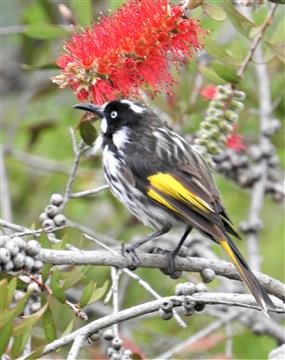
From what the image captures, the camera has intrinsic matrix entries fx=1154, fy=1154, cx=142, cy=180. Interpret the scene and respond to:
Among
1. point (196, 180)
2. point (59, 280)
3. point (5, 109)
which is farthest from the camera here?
point (5, 109)

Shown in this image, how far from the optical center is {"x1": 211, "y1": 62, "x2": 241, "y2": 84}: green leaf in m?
4.81

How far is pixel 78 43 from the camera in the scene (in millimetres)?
4191

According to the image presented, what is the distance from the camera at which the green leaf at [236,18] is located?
15.1 feet

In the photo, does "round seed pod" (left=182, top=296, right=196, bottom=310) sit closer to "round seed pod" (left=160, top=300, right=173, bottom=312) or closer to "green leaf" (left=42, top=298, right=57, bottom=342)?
"round seed pod" (left=160, top=300, right=173, bottom=312)

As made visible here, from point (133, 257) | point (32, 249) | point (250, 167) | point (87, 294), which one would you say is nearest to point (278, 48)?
point (133, 257)

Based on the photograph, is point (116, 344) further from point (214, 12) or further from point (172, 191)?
point (214, 12)

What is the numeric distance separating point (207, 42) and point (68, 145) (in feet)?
8.28

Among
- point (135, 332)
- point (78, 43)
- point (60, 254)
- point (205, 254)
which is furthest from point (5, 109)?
point (60, 254)

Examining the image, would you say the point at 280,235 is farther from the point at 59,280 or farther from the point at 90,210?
the point at 59,280

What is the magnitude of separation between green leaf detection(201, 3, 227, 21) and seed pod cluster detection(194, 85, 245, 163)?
55 centimetres

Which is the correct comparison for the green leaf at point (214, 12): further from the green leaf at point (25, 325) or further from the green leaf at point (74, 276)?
the green leaf at point (25, 325)

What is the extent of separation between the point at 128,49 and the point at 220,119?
0.79m

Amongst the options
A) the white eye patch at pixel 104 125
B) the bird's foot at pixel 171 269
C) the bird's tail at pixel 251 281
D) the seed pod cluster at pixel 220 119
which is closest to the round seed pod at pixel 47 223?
the bird's foot at pixel 171 269

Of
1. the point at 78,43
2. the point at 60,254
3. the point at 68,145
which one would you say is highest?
the point at 78,43
